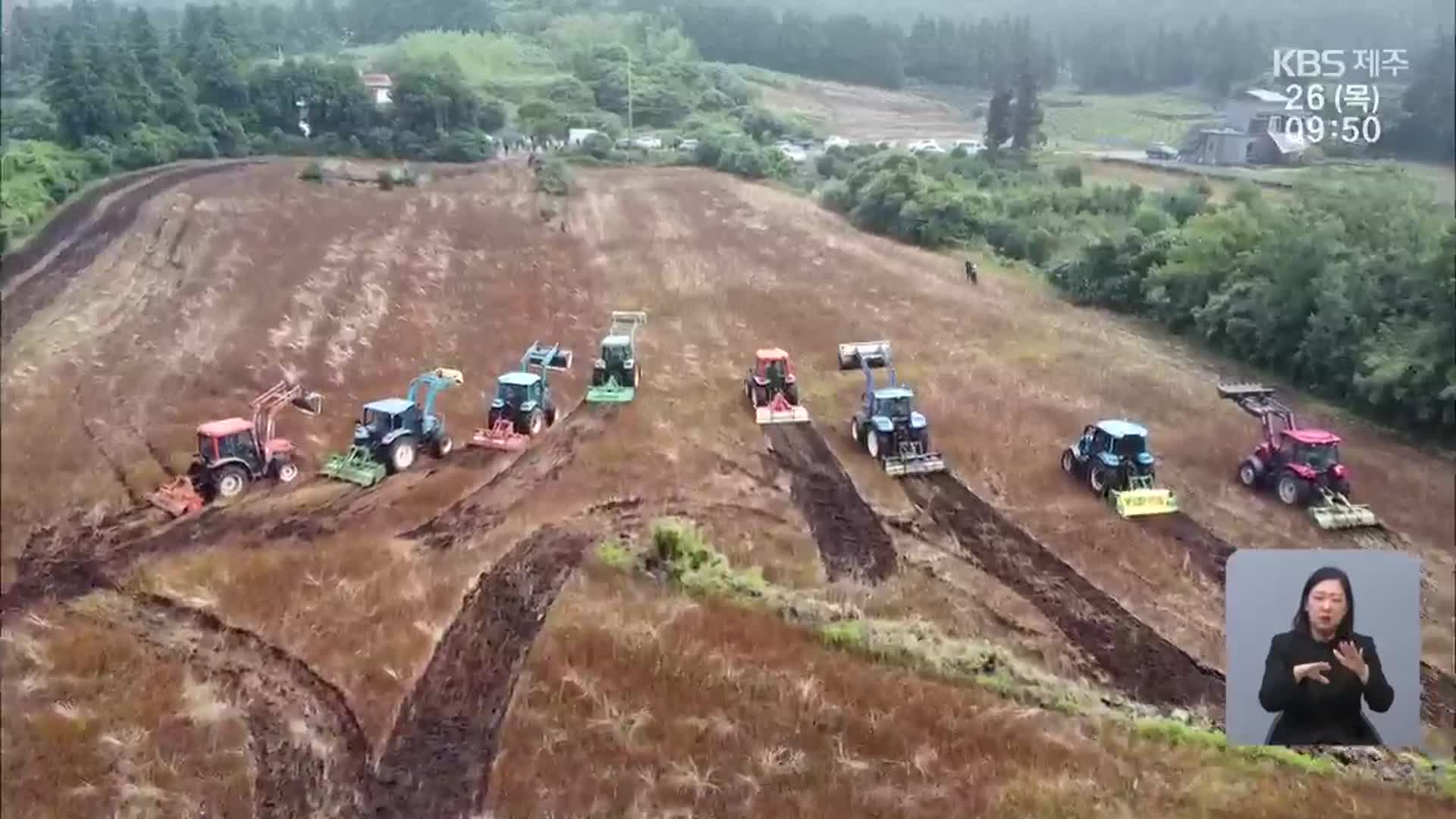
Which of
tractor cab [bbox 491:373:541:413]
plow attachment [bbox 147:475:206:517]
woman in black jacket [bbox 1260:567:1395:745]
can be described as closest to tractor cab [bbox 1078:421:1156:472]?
woman in black jacket [bbox 1260:567:1395:745]

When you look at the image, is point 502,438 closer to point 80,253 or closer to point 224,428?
point 224,428

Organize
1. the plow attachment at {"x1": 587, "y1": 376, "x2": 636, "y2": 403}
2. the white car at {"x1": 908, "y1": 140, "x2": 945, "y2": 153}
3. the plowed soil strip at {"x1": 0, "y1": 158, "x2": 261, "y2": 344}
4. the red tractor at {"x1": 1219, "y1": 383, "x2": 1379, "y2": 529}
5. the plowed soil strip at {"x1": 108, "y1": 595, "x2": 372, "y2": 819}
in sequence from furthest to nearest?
the white car at {"x1": 908, "y1": 140, "x2": 945, "y2": 153} < the plow attachment at {"x1": 587, "y1": 376, "x2": 636, "y2": 403} < the red tractor at {"x1": 1219, "y1": 383, "x2": 1379, "y2": 529} < the plowed soil strip at {"x1": 0, "y1": 158, "x2": 261, "y2": 344} < the plowed soil strip at {"x1": 108, "y1": 595, "x2": 372, "y2": 819}

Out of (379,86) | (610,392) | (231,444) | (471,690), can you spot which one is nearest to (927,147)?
(610,392)

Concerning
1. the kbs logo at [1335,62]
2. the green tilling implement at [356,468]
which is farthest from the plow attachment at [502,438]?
the kbs logo at [1335,62]

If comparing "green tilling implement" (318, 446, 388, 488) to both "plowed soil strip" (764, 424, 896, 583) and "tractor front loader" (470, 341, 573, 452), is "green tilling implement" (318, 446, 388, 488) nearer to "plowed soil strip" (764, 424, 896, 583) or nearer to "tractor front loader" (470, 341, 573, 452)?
"tractor front loader" (470, 341, 573, 452)

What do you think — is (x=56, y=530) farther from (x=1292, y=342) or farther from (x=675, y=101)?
(x=1292, y=342)

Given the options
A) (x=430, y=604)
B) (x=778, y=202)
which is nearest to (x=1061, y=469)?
(x=778, y=202)
